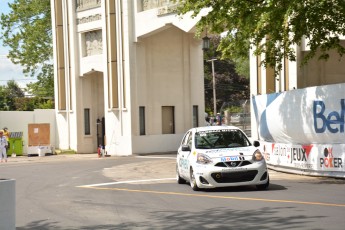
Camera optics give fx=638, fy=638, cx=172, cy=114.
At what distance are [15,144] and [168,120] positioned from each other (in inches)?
408

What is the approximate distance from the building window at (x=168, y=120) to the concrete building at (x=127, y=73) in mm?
59

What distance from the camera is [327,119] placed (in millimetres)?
18344

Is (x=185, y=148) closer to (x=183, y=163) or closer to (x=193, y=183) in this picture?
(x=183, y=163)

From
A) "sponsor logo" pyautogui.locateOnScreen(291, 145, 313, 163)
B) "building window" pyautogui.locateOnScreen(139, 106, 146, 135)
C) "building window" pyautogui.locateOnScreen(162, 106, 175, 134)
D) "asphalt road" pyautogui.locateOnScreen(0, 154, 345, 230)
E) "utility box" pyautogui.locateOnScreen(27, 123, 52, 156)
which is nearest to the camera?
"asphalt road" pyautogui.locateOnScreen(0, 154, 345, 230)

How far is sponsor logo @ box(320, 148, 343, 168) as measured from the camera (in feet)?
58.0

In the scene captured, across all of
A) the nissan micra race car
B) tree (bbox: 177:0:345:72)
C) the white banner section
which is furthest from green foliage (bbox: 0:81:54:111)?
the nissan micra race car

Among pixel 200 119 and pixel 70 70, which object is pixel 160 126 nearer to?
pixel 200 119

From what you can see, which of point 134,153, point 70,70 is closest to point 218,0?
point 134,153

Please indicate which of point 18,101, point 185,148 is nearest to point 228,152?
point 185,148

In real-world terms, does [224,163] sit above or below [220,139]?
below

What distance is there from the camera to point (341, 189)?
1524cm

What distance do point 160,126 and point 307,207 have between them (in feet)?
83.3

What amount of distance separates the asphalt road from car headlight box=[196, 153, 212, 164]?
29.8 inches

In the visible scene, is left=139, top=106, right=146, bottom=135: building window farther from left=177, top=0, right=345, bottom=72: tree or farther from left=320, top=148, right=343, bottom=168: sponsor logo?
left=320, top=148, right=343, bottom=168: sponsor logo
